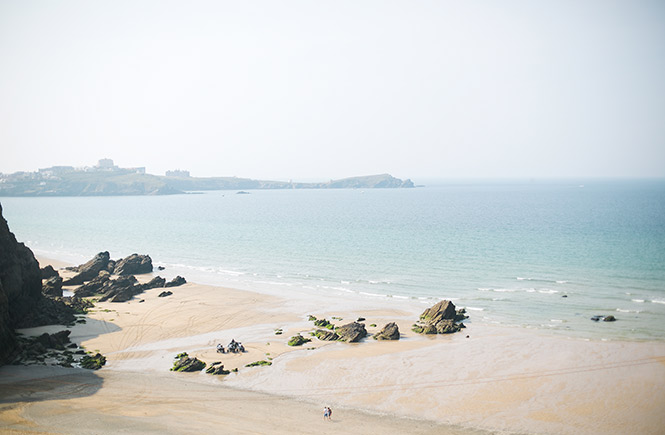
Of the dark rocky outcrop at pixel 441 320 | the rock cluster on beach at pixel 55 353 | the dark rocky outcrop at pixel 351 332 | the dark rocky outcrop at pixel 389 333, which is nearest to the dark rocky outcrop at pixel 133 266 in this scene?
the rock cluster on beach at pixel 55 353

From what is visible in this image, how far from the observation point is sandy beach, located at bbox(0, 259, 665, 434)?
80.1 feet

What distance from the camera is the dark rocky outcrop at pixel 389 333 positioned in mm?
38406

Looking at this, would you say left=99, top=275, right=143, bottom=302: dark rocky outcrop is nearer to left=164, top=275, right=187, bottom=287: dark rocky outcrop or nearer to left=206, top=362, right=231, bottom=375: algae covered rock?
left=164, top=275, right=187, bottom=287: dark rocky outcrop

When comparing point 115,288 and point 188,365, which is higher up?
point 115,288

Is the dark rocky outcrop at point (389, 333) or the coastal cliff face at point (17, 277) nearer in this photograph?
the coastal cliff face at point (17, 277)

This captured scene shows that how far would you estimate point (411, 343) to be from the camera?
3747 cm

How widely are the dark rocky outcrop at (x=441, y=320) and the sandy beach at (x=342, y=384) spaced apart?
1.00 metres

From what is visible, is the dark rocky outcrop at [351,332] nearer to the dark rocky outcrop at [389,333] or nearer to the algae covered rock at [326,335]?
the algae covered rock at [326,335]

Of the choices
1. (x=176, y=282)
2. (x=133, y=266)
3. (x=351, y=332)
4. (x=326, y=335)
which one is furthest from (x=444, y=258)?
(x=133, y=266)

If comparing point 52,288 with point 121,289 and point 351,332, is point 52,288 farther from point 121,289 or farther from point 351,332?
point 351,332

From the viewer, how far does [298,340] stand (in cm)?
3750

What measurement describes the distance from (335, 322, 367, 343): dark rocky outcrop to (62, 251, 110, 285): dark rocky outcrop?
37463 millimetres

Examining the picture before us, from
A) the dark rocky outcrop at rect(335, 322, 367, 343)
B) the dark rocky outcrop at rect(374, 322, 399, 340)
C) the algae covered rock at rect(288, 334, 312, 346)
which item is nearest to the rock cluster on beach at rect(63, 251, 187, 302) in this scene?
the algae covered rock at rect(288, 334, 312, 346)

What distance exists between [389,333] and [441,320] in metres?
5.65
